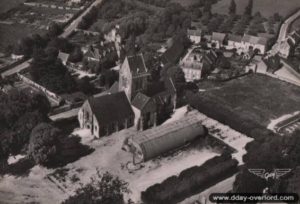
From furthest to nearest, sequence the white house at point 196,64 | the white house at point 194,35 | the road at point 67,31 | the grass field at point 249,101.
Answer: the white house at point 194,35 < the road at point 67,31 < the white house at point 196,64 < the grass field at point 249,101

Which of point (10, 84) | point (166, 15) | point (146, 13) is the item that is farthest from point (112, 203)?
point (146, 13)

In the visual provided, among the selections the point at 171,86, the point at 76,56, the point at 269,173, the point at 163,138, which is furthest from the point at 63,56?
the point at 269,173

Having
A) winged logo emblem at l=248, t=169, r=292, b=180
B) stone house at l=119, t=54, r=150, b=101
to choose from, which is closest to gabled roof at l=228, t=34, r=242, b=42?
stone house at l=119, t=54, r=150, b=101

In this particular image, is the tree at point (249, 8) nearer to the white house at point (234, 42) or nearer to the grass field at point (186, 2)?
the grass field at point (186, 2)

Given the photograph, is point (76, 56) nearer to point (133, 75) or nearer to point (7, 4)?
point (133, 75)

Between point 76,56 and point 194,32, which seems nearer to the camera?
point 76,56

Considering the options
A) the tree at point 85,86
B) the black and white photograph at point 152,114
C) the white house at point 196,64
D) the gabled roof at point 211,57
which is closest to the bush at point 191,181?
the black and white photograph at point 152,114
